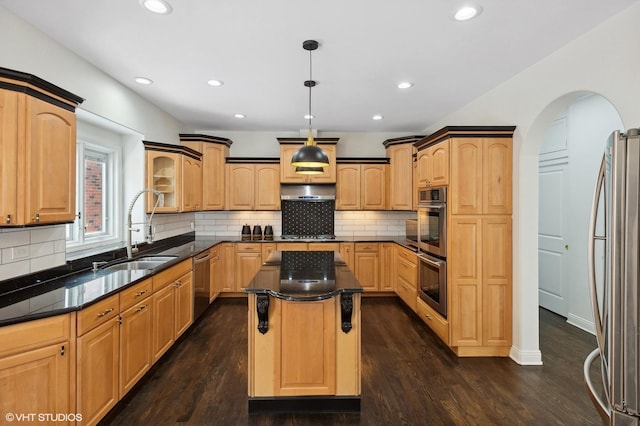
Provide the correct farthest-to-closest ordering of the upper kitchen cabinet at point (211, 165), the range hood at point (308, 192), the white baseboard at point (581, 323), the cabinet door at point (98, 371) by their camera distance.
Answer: the range hood at point (308, 192) → the upper kitchen cabinet at point (211, 165) → the white baseboard at point (581, 323) → the cabinet door at point (98, 371)

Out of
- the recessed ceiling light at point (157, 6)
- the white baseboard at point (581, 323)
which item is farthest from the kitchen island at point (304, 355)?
the white baseboard at point (581, 323)

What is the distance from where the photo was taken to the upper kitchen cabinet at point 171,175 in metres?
3.95

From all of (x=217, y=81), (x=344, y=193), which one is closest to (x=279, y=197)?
(x=344, y=193)

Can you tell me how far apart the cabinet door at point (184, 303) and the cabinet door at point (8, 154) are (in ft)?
5.46

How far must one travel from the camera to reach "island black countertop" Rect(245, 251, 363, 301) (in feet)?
6.75

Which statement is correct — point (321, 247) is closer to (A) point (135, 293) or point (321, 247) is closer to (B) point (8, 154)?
(A) point (135, 293)

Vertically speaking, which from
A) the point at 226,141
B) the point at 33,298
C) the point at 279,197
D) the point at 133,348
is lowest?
the point at 133,348

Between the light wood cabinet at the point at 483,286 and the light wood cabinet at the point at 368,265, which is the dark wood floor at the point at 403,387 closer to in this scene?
the light wood cabinet at the point at 483,286

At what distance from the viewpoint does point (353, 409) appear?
A: 2.32 m

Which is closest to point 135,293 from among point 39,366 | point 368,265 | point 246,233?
point 39,366

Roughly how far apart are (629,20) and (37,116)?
3.76 metres

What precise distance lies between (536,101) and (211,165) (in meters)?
4.28

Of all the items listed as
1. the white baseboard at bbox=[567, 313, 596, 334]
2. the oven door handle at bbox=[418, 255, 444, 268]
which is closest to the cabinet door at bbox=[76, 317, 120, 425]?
the oven door handle at bbox=[418, 255, 444, 268]

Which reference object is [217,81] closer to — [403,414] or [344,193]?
[344,193]
